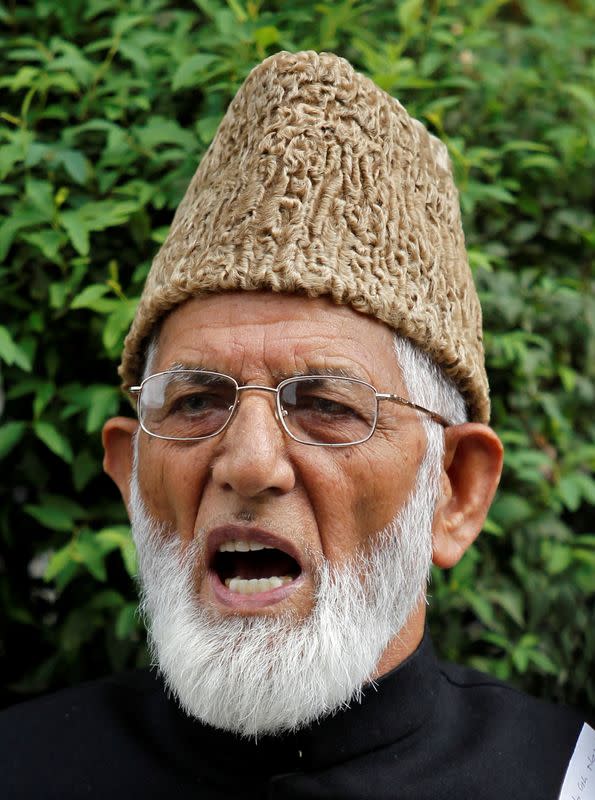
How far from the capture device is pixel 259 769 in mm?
2287

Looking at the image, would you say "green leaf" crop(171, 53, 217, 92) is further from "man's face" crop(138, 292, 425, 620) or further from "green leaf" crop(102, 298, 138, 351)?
"man's face" crop(138, 292, 425, 620)

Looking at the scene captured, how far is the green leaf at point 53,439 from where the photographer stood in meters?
2.86

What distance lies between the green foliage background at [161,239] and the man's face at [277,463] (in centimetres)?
65

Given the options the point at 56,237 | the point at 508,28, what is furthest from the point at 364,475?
the point at 508,28

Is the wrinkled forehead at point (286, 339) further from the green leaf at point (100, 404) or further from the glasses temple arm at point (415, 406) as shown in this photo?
the green leaf at point (100, 404)

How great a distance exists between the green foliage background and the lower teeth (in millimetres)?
726

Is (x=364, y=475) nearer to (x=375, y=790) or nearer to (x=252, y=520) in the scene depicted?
(x=252, y=520)

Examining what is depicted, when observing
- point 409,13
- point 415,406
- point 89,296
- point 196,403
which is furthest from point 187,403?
point 409,13

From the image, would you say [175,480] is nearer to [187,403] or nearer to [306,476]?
[187,403]

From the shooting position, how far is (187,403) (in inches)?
91.4

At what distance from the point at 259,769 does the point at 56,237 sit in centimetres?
160

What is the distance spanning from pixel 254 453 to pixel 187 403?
0.33 metres

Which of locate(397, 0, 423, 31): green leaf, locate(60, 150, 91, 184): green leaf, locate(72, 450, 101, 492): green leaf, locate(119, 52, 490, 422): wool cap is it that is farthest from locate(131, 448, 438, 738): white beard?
locate(397, 0, 423, 31): green leaf

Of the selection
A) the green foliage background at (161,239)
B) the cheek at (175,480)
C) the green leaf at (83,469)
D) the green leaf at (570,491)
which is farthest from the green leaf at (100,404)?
the green leaf at (570,491)
